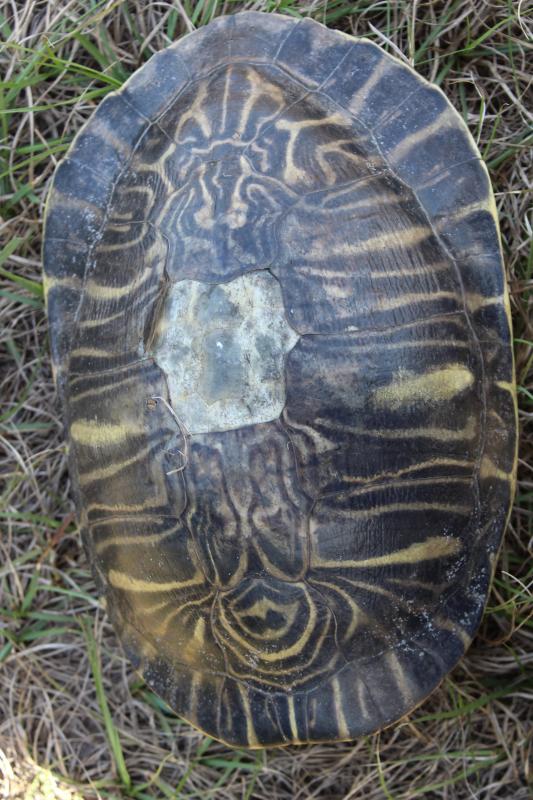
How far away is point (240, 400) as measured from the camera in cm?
145

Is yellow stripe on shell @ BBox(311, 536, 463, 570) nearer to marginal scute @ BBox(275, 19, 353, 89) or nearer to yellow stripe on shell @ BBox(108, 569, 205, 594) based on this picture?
yellow stripe on shell @ BBox(108, 569, 205, 594)

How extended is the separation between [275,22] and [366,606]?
4.52ft

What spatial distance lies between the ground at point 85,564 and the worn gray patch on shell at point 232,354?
0.90 meters

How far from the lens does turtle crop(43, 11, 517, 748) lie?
4.88 ft

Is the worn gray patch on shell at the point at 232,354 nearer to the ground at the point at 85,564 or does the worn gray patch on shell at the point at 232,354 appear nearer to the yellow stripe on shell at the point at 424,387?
the yellow stripe on shell at the point at 424,387

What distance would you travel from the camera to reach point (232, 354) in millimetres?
1462

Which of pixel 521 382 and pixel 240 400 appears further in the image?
pixel 521 382

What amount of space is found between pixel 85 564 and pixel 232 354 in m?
1.16

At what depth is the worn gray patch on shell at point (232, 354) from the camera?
4.77 feet

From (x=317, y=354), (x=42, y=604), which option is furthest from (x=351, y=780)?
(x=317, y=354)

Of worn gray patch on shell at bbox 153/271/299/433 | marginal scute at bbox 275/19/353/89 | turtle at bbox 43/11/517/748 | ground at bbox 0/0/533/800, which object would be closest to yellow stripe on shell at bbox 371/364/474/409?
turtle at bbox 43/11/517/748

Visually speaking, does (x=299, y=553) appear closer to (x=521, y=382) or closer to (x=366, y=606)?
(x=366, y=606)

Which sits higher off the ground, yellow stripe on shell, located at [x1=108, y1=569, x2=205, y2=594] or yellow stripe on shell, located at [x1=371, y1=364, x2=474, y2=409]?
yellow stripe on shell, located at [x1=371, y1=364, x2=474, y2=409]

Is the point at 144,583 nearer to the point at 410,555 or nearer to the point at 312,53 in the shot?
the point at 410,555
